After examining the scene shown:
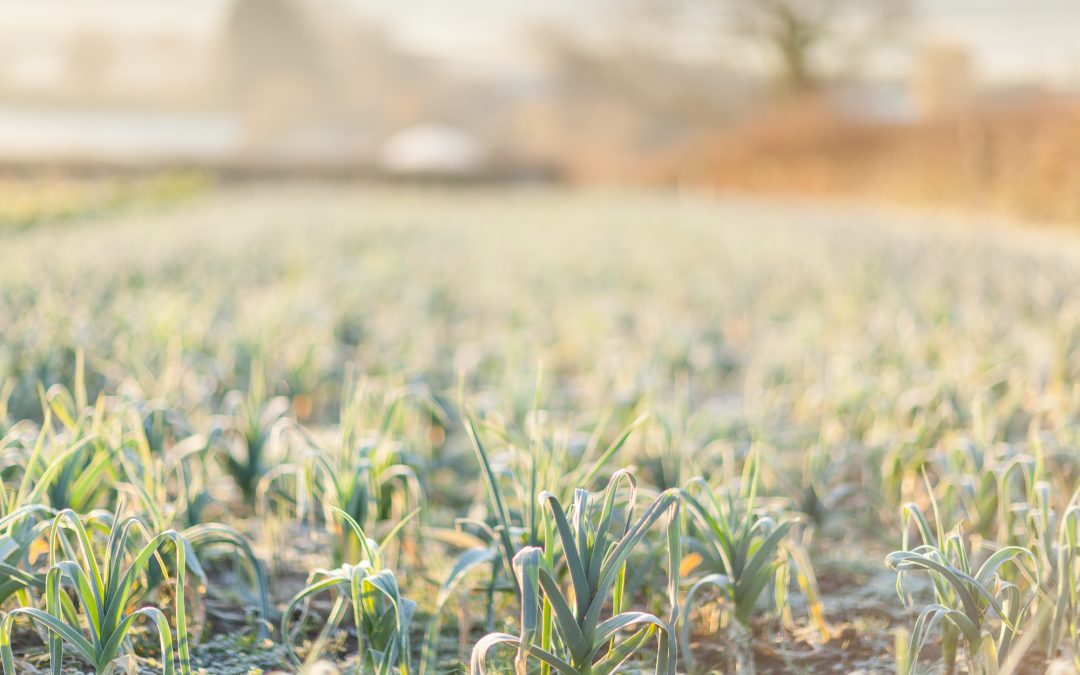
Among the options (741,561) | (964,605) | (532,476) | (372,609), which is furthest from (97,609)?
(964,605)

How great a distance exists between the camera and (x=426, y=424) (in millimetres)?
3025

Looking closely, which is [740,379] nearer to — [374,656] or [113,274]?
[374,656]

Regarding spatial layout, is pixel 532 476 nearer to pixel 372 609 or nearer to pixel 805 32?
pixel 372 609

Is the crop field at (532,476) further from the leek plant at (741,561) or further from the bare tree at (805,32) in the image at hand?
the bare tree at (805,32)

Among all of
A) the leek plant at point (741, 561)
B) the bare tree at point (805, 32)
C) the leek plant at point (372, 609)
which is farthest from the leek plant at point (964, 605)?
the bare tree at point (805, 32)

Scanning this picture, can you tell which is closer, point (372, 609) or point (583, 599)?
point (583, 599)

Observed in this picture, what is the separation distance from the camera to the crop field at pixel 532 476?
1694mm

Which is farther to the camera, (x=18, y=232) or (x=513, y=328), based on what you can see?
(x=18, y=232)

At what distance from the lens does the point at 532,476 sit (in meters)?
1.82

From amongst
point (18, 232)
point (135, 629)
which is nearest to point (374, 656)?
point (135, 629)

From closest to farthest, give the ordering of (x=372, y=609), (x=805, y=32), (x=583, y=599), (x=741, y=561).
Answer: (x=583, y=599) < (x=372, y=609) < (x=741, y=561) < (x=805, y=32)

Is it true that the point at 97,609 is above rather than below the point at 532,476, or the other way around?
below

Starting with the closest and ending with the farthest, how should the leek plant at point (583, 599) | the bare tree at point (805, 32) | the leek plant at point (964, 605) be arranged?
the leek plant at point (583, 599), the leek plant at point (964, 605), the bare tree at point (805, 32)

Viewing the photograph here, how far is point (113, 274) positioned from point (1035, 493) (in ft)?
14.9
